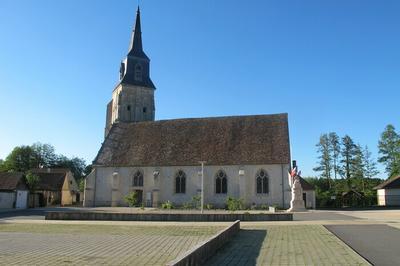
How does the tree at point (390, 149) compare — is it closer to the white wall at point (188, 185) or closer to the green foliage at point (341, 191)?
the green foliage at point (341, 191)

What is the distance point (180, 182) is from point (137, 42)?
24277mm

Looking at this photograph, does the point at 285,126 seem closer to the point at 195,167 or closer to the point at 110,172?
the point at 195,167

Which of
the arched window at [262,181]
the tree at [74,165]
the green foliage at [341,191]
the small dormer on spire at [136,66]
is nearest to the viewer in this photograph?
the arched window at [262,181]

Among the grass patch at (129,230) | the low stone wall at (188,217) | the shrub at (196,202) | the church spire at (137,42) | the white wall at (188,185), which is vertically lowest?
the grass patch at (129,230)

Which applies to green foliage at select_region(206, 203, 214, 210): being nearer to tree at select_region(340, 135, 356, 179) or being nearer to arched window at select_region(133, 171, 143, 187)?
arched window at select_region(133, 171, 143, 187)

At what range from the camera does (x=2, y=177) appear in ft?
141

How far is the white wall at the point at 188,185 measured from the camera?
3838 centimetres

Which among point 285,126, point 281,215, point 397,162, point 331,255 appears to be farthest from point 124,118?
point 331,255

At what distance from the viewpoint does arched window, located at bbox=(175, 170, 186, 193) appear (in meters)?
41.0

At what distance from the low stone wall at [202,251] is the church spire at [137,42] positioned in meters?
45.0

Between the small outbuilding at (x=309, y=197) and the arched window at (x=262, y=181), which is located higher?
the arched window at (x=262, y=181)

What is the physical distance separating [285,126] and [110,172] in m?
20.0

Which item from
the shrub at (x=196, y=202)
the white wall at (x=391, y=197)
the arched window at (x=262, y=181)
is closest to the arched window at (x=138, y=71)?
the shrub at (x=196, y=202)

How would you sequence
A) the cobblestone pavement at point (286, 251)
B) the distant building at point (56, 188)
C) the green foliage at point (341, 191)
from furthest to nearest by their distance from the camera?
the distant building at point (56, 188) → the green foliage at point (341, 191) → the cobblestone pavement at point (286, 251)
